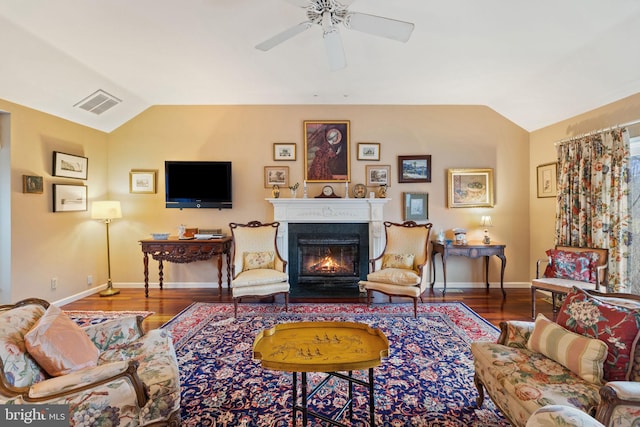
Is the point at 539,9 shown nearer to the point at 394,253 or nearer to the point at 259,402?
the point at 394,253

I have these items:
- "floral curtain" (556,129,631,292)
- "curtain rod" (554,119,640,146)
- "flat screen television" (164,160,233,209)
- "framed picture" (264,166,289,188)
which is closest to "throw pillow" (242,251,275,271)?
"flat screen television" (164,160,233,209)

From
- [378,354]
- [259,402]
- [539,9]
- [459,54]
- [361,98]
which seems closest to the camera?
[378,354]

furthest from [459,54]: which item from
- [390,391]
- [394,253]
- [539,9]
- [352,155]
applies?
[390,391]

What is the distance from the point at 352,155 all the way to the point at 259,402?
377 cm

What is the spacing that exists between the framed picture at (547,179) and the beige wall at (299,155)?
252 millimetres

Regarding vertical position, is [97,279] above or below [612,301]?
below

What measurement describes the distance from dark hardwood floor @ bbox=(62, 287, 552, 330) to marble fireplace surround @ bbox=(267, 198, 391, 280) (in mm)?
984

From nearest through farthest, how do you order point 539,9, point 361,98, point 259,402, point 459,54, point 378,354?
point 378,354, point 259,402, point 539,9, point 459,54, point 361,98

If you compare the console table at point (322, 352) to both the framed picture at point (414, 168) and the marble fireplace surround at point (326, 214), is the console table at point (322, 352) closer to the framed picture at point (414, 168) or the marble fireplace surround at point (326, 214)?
the marble fireplace surround at point (326, 214)

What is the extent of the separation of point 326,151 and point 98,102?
342 centimetres

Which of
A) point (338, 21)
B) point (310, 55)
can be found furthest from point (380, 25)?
point (310, 55)

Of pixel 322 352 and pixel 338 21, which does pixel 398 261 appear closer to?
pixel 322 352

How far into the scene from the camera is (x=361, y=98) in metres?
4.61

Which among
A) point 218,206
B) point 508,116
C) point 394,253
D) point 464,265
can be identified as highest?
point 508,116
